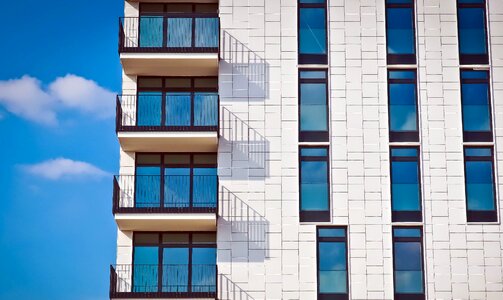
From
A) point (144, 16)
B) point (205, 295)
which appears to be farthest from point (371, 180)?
point (144, 16)

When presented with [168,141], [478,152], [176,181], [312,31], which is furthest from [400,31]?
[176,181]

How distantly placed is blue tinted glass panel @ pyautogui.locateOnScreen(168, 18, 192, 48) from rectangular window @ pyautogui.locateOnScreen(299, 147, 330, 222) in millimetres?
5292

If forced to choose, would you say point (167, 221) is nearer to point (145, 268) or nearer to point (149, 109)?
point (145, 268)

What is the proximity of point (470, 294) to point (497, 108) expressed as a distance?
6.12 meters

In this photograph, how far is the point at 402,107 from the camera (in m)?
33.3

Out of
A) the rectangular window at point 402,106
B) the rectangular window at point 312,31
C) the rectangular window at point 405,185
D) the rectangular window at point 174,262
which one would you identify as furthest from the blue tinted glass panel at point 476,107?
the rectangular window at point 174,262

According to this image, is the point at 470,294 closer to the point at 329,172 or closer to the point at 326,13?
the point at 329,172

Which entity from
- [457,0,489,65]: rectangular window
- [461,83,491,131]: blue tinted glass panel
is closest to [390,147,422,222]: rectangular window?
[461,83,491,131]: blue tinted glass panel

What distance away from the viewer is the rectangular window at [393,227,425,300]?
31.8 meters

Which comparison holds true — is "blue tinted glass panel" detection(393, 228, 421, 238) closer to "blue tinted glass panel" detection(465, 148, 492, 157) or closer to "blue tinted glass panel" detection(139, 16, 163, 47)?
"blue tinted glass panel" detection(465, 148, 492, 157)

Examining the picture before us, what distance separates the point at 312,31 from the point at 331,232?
6.73m

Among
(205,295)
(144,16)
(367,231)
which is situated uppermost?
(144,16)

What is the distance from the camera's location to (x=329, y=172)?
32750 millimetres

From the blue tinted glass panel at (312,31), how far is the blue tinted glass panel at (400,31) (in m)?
2.15
